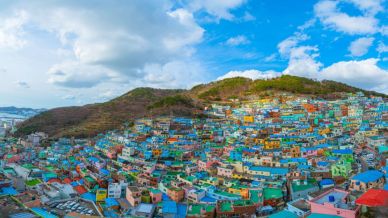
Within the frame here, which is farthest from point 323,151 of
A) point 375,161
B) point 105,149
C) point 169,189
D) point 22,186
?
point 22,186

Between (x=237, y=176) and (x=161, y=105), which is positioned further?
(x=161, y=105)

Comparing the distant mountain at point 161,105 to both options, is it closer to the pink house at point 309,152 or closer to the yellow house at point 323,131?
the yellow house at point 323,131

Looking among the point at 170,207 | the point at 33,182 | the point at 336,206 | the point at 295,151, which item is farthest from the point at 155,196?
the point at 295,151

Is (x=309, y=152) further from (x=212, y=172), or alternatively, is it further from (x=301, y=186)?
(x=212, y=172)

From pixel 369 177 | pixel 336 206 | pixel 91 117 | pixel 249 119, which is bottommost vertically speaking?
pixel 336 206

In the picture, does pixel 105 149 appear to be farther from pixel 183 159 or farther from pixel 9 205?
pixel 9 205
